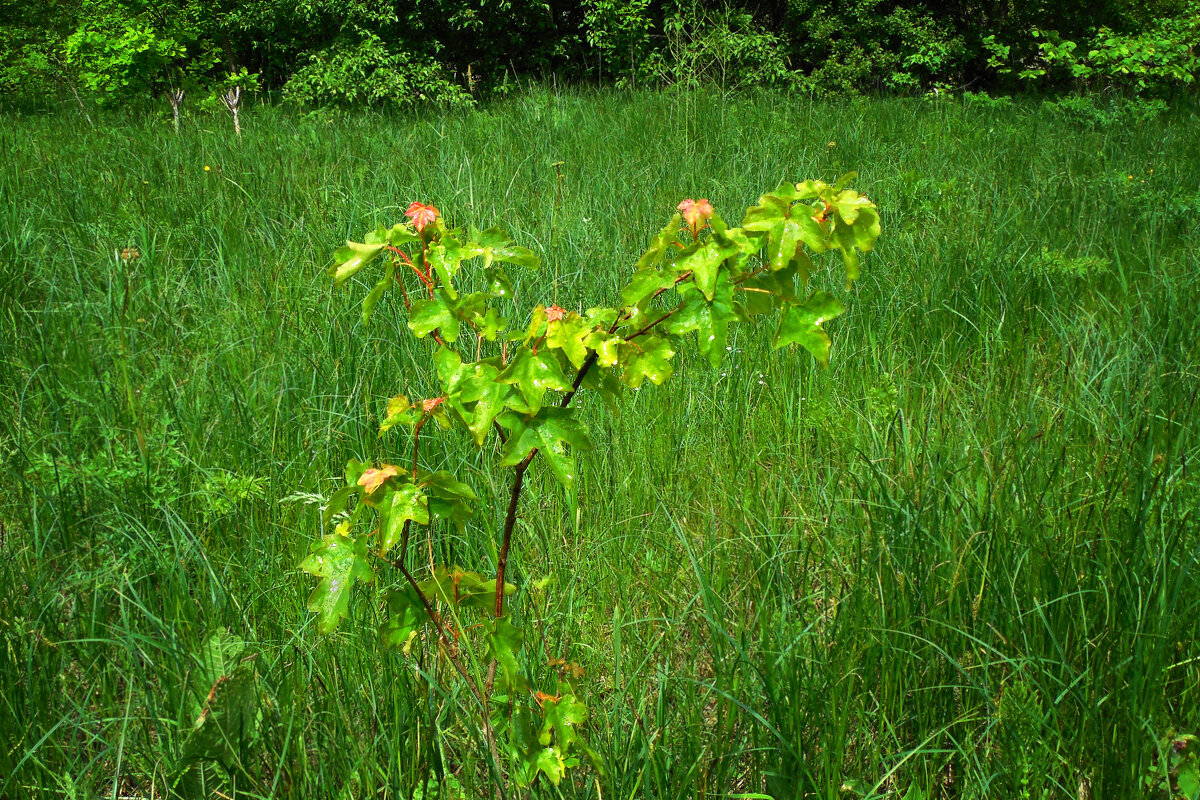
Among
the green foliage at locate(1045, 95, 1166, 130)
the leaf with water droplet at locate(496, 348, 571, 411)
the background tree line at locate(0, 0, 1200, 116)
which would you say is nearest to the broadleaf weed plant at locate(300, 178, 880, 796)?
the leaf with water droplet at locate(496, 348, 571, 411)

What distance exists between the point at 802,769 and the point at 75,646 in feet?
4.24

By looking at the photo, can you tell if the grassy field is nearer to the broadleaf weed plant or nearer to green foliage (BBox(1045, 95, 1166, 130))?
the broadleaf weed plant

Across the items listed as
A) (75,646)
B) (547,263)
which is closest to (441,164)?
(547,263)

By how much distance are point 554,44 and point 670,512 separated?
10.5 metres

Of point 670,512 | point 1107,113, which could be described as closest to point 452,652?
point 670,512

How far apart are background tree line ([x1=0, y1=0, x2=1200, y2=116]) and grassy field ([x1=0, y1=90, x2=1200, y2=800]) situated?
5.98m

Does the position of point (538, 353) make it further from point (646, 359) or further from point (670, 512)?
point (670, 512)

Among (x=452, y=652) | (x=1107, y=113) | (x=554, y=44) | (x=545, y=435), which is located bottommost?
(x=452, y=652)

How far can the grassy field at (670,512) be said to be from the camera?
4.41ft

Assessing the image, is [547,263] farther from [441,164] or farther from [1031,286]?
[1031,286]

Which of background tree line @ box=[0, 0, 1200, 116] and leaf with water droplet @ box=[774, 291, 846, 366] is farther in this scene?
background tree line @ box=[0, 0, 1200, 116]

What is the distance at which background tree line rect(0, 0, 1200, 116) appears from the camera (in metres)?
9.36

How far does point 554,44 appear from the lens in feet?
36.6

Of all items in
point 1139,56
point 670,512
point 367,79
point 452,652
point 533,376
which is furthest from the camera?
point 1139,56
